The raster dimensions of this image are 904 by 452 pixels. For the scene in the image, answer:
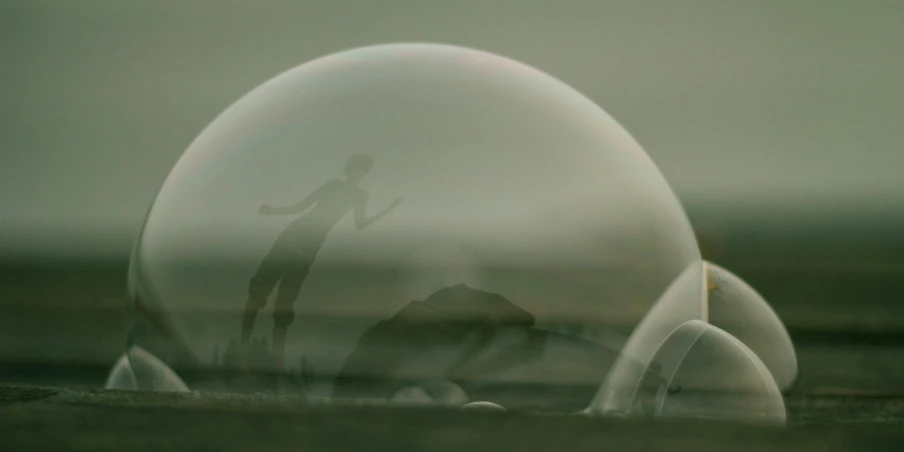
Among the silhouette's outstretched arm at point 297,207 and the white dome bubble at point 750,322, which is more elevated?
the silhouette's outstretched arm at point 297,207

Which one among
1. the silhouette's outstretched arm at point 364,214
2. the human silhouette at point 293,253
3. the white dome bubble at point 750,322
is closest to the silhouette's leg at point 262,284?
the human silhouette at point 293,253

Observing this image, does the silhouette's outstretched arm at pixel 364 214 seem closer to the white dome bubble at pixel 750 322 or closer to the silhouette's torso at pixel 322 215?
the silhouette's torso at pixel 322 215

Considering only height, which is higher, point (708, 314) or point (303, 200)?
point (303, 200)

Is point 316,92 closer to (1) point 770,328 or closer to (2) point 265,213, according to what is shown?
(2) point 265,213

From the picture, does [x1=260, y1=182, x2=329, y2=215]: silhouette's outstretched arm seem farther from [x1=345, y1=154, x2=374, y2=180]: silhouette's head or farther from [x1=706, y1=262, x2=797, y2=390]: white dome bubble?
[x1=706, y1=262, x2=797, y2=390]: white dome bubble

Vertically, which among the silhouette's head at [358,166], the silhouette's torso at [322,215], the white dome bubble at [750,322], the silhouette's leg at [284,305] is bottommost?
the white dome bubble at [750,322]

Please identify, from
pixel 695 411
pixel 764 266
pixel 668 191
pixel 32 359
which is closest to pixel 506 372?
pixel 695 411

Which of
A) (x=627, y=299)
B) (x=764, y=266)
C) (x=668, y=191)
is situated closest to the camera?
(x=627, y=299)
